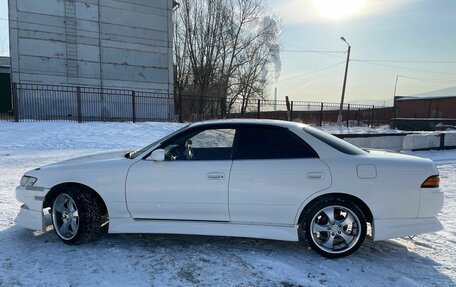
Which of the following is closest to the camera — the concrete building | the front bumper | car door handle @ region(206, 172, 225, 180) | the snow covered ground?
the snow covered ground

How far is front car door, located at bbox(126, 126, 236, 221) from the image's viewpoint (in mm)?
4043

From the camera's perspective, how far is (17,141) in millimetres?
13898

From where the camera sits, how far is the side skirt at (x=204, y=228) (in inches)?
157

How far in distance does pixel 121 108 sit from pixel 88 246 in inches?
736

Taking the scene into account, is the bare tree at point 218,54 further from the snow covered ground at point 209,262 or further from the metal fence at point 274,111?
the snow covered ground at point 209,262

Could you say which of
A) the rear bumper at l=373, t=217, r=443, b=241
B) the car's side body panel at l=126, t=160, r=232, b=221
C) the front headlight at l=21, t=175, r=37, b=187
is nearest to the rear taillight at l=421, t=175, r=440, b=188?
the rear bumper at l=373, t=217, r=443, b=241

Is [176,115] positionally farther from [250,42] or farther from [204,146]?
[204,146]

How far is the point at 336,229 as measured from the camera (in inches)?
157

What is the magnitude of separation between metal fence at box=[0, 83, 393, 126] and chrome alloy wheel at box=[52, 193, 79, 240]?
14746 mm

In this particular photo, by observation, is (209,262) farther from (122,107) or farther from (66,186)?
(122,107)

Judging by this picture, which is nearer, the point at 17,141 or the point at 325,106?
the point at 17,141

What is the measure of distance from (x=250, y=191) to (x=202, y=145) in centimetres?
92

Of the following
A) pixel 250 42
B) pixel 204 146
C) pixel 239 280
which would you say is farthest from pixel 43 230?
pixel 250 42

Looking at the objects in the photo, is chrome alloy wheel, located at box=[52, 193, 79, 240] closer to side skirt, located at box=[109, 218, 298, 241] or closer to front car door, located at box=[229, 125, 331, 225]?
side skirt, located at box=[109, 218, 298, 241]
